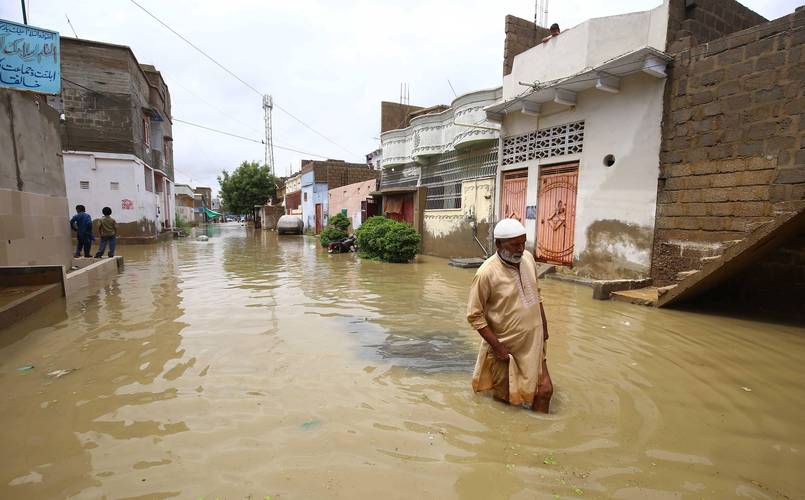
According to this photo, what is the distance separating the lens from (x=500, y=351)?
3.05 m

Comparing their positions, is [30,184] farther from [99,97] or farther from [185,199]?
[185,199]

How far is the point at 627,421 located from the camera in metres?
3.03

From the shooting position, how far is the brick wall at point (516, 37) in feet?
39.3

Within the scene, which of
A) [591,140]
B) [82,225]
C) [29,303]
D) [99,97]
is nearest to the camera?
[29,303]

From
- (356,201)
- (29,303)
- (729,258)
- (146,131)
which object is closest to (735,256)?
Result: (729,258)

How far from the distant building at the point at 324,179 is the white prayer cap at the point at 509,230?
2518cm

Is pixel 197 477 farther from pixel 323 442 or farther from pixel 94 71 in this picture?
pixel 94 71

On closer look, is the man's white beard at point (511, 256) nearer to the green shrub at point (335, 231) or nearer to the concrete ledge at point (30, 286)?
the concrete ledge at point (30, 286)

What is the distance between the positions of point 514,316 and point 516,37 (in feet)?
38.4

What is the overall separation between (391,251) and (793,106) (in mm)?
9752

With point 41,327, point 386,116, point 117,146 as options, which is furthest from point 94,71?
point 41,327

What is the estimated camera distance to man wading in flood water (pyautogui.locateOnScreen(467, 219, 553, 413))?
3.04 metres

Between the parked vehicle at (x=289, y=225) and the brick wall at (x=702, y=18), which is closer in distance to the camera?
the brick wall at (x=702, y=18)

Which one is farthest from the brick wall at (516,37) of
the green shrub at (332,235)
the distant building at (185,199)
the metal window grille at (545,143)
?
the distant building at (185,199)
